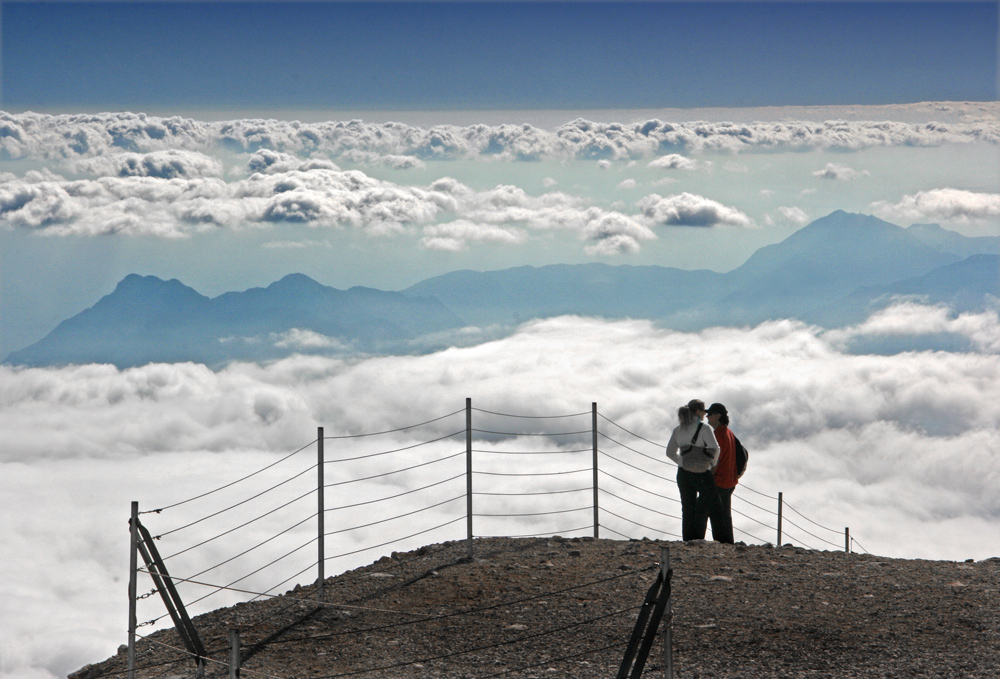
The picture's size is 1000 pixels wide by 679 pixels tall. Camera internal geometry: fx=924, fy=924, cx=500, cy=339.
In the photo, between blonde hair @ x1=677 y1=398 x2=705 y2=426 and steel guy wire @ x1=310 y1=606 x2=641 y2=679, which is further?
blonde hair @ x1=677 y1=398 x2=705 y2=426

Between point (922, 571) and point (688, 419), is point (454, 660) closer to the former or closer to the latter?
point (688, 419)

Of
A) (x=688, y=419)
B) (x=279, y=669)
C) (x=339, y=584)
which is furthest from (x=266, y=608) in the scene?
(x=688, y=419)

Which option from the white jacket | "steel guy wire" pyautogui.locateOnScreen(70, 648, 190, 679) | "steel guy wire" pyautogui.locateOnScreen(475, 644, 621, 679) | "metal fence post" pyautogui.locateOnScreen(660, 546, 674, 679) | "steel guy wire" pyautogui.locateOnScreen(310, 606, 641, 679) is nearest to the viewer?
"metal fence post" pyautogui.locateOnScreen(660, 546, 674, 679)

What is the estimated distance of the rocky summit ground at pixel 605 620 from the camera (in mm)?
7980

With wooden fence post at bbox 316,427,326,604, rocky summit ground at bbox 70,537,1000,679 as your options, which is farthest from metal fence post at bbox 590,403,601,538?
wooden fence post at bbox 316,427,326,604

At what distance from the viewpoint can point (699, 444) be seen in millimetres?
10898

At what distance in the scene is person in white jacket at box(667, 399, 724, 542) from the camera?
10.9m

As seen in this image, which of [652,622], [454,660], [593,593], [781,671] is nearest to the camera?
[652,622]

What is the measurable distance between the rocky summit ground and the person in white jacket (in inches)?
14.8

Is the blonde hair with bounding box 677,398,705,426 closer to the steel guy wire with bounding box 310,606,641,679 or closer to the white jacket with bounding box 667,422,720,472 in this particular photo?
the white jacket with bounding box 667,422,720,472

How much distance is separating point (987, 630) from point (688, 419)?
12.3 feet

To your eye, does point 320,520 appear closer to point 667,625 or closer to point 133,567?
point 133,567

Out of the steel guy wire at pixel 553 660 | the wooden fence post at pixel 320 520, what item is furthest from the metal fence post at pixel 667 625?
the wooden fence post at pixel 320 520

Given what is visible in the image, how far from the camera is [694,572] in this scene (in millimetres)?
10133
